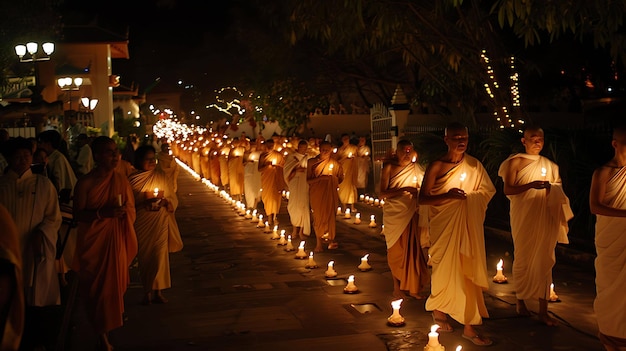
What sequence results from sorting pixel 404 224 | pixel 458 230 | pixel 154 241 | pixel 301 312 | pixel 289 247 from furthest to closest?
pixel 289 247, pixel 154 241, pixel 404 224, pixel 301 312, pixel 458 230

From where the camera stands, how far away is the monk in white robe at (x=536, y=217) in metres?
8.01

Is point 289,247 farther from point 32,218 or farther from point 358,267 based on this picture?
point 32,218

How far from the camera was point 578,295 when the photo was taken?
9297 millimetres

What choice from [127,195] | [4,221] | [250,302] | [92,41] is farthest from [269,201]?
[92,41]

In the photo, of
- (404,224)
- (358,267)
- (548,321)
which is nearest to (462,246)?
(548,321)

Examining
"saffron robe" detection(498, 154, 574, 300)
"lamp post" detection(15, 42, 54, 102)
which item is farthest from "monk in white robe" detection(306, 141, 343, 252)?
"lamp post" detection(15, 42, 54, 102)

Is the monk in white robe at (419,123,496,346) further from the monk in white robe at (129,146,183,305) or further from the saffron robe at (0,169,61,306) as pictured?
the saffron robe at (0,169,61,306)

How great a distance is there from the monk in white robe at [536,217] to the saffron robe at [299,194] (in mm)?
6637

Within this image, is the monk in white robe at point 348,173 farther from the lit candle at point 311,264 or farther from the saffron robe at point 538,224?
the saffron robe at point 538,224

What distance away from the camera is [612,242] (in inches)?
255

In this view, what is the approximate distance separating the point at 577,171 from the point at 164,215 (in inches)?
274

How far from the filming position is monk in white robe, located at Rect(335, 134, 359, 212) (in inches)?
763

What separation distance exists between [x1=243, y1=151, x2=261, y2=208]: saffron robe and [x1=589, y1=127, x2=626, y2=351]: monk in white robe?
43.9 feet

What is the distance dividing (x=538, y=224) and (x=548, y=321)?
97 cm
